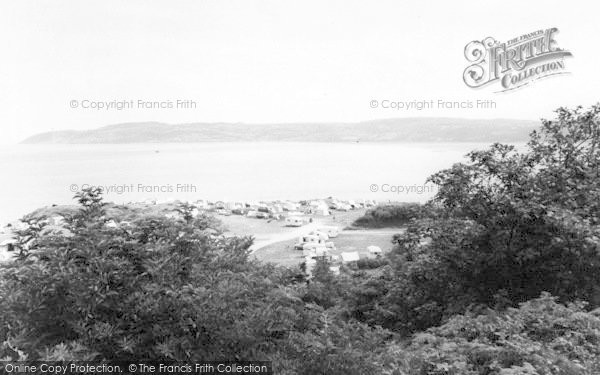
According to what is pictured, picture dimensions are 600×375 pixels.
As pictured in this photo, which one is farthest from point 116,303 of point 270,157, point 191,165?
point 270,157

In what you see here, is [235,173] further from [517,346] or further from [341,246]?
[517,346]

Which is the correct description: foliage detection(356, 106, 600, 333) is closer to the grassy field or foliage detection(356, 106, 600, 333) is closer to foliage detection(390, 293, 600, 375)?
foliage detection(390, 293, 600, 375)

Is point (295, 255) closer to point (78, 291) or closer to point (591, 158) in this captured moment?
point (591, 158)

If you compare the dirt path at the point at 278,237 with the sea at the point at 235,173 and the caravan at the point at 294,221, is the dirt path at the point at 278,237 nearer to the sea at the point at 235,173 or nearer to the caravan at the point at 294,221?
the caravan at the point at 294,221

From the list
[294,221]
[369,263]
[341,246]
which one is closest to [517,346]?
[369,263]

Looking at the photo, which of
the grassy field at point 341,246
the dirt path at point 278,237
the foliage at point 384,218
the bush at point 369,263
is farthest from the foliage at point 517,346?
the foliage at point 384,218

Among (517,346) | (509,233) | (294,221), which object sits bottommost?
(294,221)

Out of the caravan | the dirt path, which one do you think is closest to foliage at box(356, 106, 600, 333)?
the dirt path

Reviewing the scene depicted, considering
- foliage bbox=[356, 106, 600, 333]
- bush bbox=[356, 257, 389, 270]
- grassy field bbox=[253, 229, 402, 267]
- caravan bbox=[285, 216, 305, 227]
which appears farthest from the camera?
caravan bbox=[285, 216, 305, 227]

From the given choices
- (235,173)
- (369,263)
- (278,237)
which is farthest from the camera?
(235,173)
